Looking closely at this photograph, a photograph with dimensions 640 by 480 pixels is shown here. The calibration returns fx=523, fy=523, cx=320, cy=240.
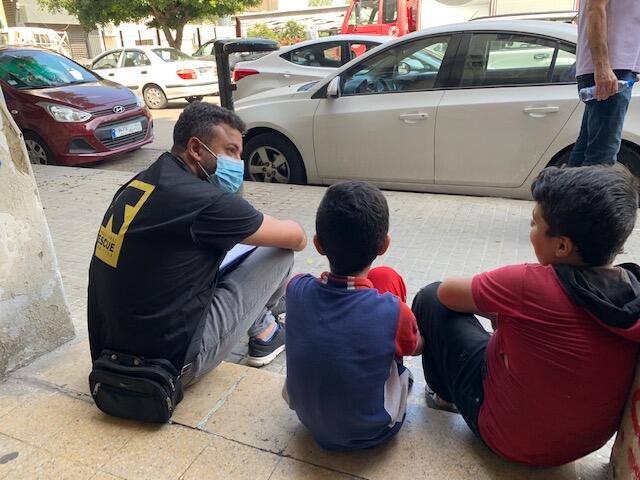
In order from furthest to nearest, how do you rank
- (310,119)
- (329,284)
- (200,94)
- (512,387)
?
(200,94)
(310,119)
(329,284)
(512,387)

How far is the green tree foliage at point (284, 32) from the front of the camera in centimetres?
2538

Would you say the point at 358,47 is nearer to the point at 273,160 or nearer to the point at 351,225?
the point at 273,160

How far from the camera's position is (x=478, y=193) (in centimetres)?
477

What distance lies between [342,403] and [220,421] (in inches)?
23.3

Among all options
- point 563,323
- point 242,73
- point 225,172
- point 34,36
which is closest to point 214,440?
point 225,172

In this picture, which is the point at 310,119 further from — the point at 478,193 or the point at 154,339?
the point at 154,339

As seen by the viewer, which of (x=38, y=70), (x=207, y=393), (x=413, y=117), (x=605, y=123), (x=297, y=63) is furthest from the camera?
(x=297, y=63)

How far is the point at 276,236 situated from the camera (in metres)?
2.15

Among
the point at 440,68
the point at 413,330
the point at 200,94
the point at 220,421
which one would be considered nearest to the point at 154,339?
the point at 220,421

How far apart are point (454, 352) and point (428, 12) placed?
11.4m

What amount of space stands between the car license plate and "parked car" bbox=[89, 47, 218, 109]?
17.5 ft

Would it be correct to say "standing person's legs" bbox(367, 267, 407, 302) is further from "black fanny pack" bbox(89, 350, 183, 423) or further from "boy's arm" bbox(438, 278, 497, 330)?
"black fanny pack" bbox(89, 350, 183, 423)

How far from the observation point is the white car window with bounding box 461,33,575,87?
A: 421cm

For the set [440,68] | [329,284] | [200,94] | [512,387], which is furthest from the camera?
[200,94]
